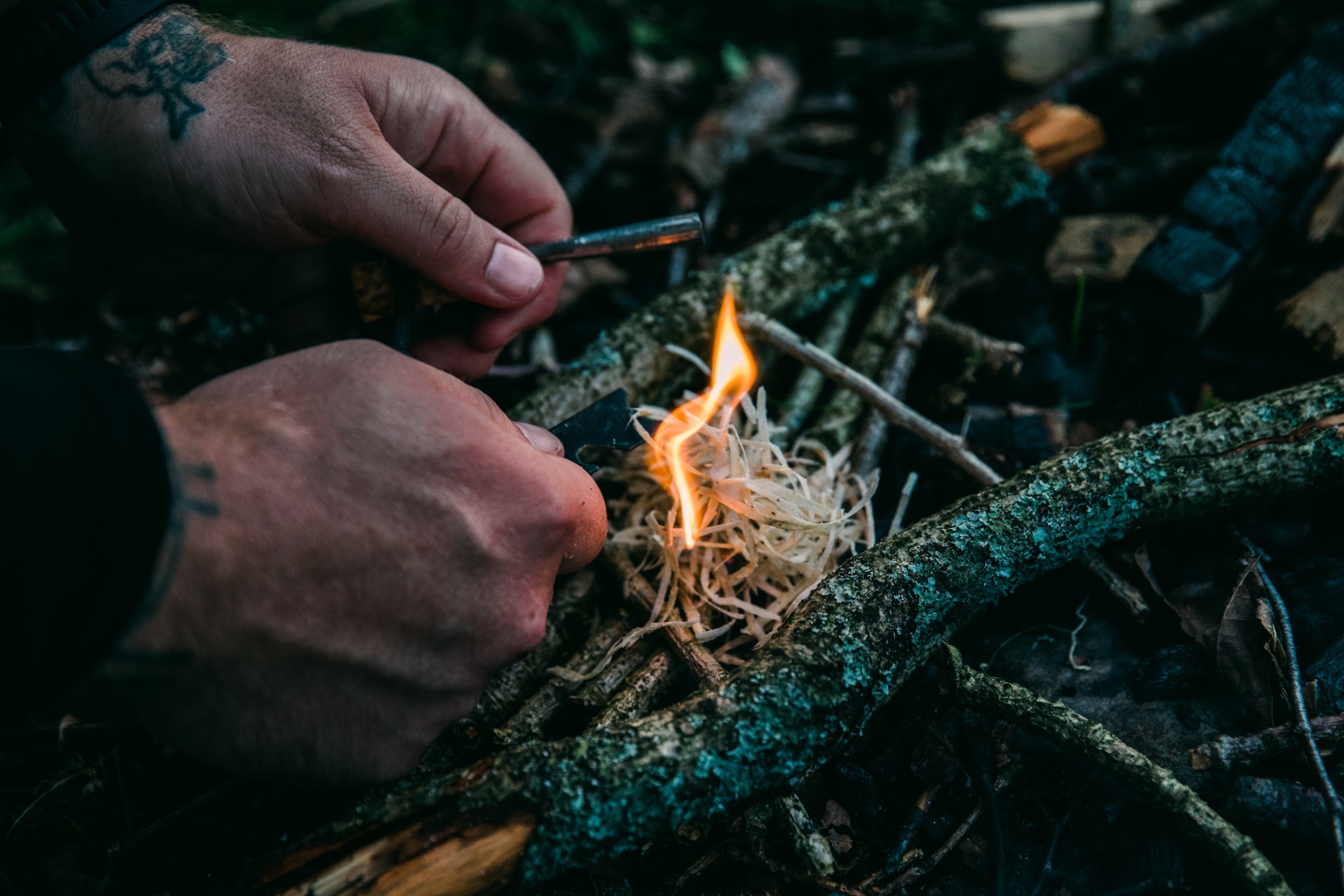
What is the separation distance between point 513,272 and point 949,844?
2.19 meters

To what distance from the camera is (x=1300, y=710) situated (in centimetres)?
187

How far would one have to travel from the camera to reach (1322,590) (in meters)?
2.25

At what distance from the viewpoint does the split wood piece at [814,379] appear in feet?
9.10

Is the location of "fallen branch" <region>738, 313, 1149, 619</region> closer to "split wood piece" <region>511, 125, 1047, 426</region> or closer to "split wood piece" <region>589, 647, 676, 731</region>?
"split wood piece" <region>511, 125, 1047, 426</region>

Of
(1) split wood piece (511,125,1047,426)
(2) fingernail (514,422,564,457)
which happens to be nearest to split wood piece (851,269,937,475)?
(1) split wood piece (511,125,1047,426)

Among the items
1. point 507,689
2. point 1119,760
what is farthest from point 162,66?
point 1119,760

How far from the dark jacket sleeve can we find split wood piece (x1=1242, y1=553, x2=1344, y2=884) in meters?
2.78

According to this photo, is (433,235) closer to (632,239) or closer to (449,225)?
(449,225)

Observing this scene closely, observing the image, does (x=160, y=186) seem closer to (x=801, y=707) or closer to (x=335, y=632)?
(x=335, y=632)

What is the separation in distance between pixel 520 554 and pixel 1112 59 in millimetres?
3801

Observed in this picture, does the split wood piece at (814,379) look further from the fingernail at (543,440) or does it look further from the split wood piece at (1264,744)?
the split wood piece at (1264,744)

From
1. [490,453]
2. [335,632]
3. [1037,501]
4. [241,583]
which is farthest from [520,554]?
[1037,501]

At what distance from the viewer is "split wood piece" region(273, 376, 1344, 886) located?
172cm

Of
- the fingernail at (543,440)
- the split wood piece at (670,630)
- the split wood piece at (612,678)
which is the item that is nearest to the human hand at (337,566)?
the fingernail at (543,440)
